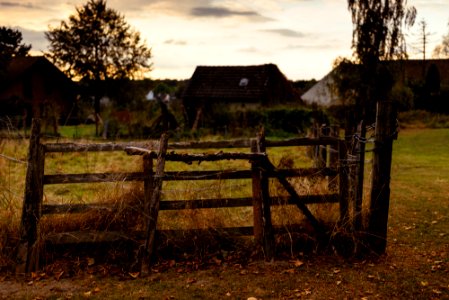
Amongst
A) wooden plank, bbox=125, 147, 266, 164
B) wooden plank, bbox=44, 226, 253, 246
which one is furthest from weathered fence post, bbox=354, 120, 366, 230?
wooden plank, bbox=44, 226, 253, 246

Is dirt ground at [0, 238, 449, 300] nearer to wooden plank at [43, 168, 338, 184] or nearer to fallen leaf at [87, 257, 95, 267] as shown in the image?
fallen leaf at [87, 257, 95, 267]

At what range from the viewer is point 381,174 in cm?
702

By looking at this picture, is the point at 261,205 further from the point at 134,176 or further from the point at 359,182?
the point at 134,176

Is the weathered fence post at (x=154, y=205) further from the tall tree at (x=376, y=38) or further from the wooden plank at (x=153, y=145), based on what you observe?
the tall tree at (x=376, y=38)

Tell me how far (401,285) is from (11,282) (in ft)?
16.1

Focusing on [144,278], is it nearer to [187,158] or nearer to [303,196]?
[187,158]

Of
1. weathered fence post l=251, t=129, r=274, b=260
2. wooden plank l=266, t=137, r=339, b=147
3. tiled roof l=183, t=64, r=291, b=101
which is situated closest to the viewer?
weathered fence post l=251, t=129, r=274, b=260

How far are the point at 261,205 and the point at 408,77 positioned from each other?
42.9 metres

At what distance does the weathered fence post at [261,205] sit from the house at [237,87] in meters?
35.7

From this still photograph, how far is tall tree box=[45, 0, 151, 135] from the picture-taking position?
159 ft

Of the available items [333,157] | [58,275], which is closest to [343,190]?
[58,275]

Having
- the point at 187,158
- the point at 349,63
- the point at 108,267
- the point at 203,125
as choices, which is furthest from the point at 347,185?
the point at 349,63

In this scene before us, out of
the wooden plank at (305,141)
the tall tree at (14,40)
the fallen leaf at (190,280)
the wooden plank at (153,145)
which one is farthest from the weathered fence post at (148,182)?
the tall tree at (14,40)

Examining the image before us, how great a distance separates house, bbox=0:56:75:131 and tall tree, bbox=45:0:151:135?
5.21 feet
